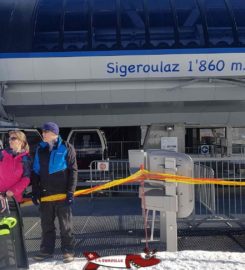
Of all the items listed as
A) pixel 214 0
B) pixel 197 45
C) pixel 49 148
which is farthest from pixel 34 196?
pixel 214 0

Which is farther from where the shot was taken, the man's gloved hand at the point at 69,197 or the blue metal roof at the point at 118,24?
the blue metal roof at the point at 118,24

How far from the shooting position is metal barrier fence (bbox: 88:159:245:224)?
278 inches

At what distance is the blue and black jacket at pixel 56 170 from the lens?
5.00m

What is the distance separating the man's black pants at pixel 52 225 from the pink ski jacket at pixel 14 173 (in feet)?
1.11

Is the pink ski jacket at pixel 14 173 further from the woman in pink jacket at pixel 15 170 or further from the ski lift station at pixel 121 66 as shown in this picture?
the ski lift station at pixel 121 66

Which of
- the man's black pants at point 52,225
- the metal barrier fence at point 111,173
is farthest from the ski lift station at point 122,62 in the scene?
the man's black pants at point 52,225

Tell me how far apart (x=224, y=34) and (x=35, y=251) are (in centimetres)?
816

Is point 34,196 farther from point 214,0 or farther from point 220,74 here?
point 214,0

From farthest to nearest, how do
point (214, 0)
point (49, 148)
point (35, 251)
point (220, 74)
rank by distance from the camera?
point (214, 0)
point (220, 74)
point (35, 251)
point (49, 148)

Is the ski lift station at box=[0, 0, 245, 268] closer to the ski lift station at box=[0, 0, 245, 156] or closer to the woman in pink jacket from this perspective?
the ski lift station at box=[0, 0, 245, 156]

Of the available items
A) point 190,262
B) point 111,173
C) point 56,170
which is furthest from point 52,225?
point 111,173

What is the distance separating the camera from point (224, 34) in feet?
37.7

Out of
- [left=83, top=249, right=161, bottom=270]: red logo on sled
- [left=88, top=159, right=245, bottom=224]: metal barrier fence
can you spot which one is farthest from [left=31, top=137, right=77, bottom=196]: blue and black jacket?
[left=88, top=159, right=245, bottom=224]: metal barrier fence

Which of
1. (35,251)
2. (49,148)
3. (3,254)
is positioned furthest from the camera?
(35,251)
